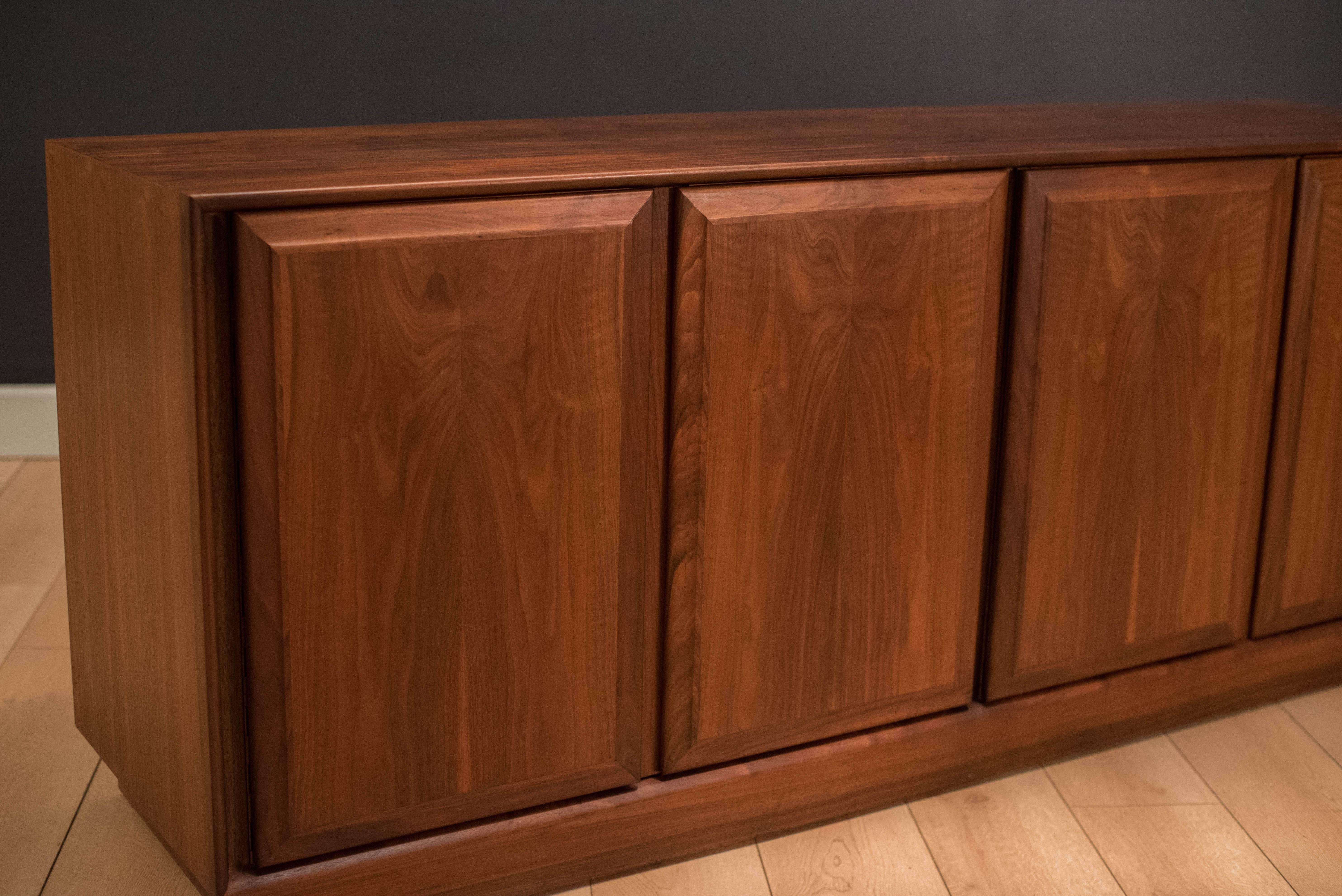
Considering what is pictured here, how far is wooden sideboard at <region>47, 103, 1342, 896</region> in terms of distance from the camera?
126cm

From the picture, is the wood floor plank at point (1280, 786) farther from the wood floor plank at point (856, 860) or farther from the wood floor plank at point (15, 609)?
the wood floor plank at point (15, 609)

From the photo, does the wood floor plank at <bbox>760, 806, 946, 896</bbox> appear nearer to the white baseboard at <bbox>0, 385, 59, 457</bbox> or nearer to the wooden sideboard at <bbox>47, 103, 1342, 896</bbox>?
the wooden sideboard at <bbox>47, 103, 1342, 896</bbox>

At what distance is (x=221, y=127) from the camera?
2.49 meters

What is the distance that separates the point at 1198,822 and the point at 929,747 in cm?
34

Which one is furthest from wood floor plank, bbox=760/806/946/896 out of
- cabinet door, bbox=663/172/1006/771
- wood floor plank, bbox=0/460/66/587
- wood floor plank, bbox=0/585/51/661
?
wood floor plank, bbox=0/460/66/587

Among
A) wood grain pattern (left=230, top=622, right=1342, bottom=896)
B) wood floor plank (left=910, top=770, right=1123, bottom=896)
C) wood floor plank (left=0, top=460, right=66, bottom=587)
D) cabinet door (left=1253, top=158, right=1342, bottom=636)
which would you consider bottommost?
wood floor plank (left=0, top=460, right=66, bottom=587)

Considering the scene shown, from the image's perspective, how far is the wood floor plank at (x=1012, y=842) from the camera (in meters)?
1.56

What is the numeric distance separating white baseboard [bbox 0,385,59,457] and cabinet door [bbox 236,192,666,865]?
5.38 ft

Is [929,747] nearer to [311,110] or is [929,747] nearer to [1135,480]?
Answer: [1135,480]

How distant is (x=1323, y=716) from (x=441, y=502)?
4.39 feet

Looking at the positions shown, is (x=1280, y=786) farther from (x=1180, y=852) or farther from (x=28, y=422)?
(x=28, y=422)

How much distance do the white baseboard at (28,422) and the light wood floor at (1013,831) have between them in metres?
0.93

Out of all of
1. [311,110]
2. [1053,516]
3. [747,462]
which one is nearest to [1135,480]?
[1053,516]

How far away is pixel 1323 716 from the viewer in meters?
1.94
